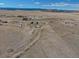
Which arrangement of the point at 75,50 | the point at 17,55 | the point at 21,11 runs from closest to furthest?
the point at 17,55
the point at 75,50
the point at 21,11

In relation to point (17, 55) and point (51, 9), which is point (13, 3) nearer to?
point (51, 9)

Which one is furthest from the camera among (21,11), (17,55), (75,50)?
(21,11)

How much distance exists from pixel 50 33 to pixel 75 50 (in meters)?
0.28

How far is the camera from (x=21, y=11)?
5.45 feet

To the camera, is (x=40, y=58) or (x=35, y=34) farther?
(x=35, y=34)

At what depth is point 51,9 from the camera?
1.69 metres

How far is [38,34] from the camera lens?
1.71 metres

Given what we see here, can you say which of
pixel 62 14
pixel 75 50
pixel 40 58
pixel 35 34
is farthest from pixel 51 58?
pixel 62 14

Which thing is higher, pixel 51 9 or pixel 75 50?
pixel 51 9

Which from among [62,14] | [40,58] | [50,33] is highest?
[62,14]

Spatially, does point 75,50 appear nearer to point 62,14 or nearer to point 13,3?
point 62,14

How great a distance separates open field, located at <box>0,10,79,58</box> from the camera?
4.87 ft

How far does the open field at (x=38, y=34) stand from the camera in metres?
1.48

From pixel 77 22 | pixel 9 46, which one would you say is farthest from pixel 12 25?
pixel 77 22
